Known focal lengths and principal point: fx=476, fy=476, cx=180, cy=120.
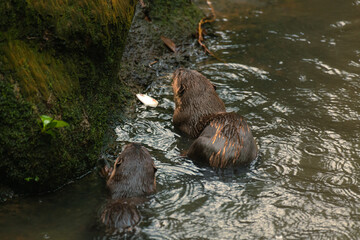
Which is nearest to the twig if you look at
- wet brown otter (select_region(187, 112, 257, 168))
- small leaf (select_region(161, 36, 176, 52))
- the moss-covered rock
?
small leaf (select_region(161, 36, 176, 52))

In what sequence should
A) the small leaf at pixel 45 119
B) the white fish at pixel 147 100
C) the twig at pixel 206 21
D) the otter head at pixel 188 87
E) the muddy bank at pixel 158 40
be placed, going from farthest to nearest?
the twig at pixel 206 21 → the muddy bank at pixel 158 40 → the white fish at pixel 147 100 → the otter head at pixel 188 87 → the small leaf at pixel 45 119

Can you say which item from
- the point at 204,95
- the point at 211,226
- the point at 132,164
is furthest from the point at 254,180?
the point at 204,95

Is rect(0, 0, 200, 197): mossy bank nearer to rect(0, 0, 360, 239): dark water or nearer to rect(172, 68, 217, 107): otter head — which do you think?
rect(0, 0, 360, 239): dark water

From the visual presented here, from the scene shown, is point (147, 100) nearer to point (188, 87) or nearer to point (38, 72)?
point (188, 87)

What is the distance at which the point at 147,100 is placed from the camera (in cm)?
695

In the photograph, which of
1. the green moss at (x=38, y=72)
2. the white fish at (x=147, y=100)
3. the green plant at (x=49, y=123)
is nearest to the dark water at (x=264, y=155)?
the white fish at (x=147, y=100)

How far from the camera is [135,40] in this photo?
816 cm

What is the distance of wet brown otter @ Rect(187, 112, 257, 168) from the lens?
5.54 m

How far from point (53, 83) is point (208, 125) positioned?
6.65 ft

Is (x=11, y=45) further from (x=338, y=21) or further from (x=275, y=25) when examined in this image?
(x=338, y=21)

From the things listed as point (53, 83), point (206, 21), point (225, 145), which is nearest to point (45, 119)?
point (53, 83)

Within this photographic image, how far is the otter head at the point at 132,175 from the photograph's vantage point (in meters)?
4.89

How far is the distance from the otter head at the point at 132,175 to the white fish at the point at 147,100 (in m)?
1.81

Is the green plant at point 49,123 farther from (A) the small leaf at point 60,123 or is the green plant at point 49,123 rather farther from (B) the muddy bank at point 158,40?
(B) the muddy bank at point 158,40
